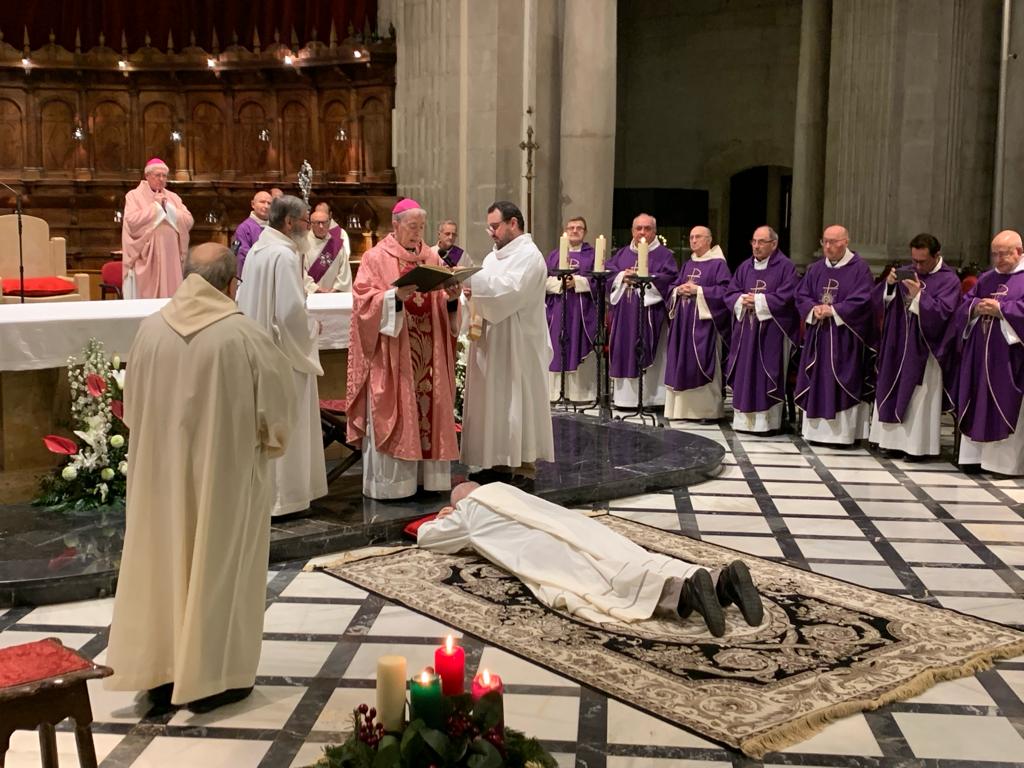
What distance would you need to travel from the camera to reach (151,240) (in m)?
12.8

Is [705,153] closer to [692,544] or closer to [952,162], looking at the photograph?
[952,162]

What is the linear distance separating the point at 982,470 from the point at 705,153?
1053 centimetres

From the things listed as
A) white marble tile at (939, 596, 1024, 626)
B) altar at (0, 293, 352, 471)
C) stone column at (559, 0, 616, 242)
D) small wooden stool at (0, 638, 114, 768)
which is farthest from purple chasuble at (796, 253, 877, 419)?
small wooden stool at (0, 638, 114, 768)

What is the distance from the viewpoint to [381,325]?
6.76 metres

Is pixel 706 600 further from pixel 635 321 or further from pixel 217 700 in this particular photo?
pixel 635 321

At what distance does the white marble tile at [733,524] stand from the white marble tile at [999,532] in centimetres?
122

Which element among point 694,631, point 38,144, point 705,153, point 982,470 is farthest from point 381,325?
point 705,153

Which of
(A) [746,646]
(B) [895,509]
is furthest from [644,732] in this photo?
(B) [895,509]

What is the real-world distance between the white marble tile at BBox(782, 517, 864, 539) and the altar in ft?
13.2

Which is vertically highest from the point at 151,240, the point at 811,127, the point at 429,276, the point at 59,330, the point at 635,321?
the point at 811,127

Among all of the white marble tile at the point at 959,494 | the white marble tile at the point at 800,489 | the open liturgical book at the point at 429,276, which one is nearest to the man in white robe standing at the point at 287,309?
the open liturgical book at the point at 429,276

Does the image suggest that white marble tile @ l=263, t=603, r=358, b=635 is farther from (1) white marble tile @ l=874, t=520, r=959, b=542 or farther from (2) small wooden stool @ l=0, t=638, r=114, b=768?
(1) white marble tile @ l=874, t=520, r=959, b=542

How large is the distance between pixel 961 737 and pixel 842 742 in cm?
43

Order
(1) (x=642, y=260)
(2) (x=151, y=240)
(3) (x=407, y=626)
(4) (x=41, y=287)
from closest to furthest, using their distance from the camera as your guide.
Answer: (3) (x=407, y=626)
(1) (x=642, y=260)
(4) (x=41, y=287)
(2) (x=151, y=240)
